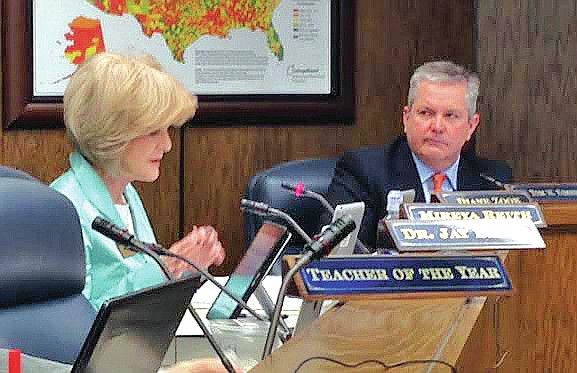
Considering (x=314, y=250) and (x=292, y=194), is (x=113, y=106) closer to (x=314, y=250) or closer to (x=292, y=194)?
(x=292, y=194)

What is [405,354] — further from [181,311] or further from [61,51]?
[61,51]

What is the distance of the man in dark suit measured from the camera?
154 inches

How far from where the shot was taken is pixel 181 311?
206 cm

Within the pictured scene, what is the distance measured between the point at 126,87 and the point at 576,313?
4.60 ft

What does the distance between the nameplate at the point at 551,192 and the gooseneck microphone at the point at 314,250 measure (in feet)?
2.54

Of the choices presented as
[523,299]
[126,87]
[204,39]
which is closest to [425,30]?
[204,39]

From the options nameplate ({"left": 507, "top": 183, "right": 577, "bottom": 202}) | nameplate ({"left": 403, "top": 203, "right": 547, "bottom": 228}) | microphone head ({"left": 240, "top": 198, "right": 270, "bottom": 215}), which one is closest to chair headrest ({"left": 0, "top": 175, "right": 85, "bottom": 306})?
microphone head ({"left": 240, "top": 198, "right": 270, "bottom": 215})

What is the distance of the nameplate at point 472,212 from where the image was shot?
7.76 feet

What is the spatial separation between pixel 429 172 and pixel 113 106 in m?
1.11

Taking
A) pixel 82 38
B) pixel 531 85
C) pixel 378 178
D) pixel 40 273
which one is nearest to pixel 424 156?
pixel 378 178

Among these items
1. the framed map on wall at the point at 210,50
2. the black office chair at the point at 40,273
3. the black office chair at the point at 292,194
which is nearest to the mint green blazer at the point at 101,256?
the black office chair at the point at 40,273

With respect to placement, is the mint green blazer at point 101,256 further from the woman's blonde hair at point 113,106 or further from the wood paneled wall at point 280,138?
the wood paneled wall at point 280,138

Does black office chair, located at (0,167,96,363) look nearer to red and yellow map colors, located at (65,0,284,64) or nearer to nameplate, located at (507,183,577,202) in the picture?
nameplate, located at (507,183,577,202)

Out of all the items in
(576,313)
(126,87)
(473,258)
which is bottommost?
(576,313)
